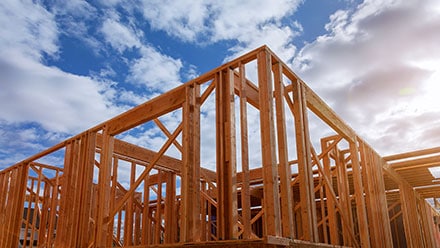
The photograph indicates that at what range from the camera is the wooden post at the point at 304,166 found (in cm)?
679

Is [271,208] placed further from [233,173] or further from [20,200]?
[20,200]

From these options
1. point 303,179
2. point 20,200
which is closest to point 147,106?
point 303,179

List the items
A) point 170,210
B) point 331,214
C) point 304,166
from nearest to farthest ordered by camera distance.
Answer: point 304,166
point 331,214
point 170,210

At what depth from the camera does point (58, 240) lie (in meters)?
10.5

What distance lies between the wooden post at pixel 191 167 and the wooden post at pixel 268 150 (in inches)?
58.5

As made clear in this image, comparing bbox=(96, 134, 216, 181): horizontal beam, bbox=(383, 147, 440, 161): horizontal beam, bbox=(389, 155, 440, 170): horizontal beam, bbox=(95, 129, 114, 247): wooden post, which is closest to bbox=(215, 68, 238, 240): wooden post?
bbox=(95, 129, 114, 247): wooden post

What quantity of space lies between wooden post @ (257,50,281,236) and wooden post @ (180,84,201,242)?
149cm

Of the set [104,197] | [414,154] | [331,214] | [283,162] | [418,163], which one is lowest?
[331,214]

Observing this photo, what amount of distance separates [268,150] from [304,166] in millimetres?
1228

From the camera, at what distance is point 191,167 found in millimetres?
7363

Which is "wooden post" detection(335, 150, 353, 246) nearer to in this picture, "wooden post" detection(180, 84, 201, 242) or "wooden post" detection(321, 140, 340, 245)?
"wooden post" detection(321, 140, 340, 245)

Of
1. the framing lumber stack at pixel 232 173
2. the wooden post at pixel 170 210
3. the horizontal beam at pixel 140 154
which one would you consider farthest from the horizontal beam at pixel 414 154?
the wooden post at pixel 170 210

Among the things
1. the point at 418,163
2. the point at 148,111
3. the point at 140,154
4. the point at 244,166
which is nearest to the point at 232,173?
the point at 244,166

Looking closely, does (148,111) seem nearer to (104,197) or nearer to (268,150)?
(104,197)
